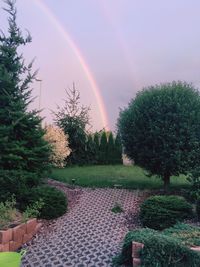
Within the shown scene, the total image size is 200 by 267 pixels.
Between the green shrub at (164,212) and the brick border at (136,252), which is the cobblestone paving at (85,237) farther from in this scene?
the brick border at (136,252)

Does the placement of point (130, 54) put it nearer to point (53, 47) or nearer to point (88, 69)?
point (88, 69)

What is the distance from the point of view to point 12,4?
33.4ft

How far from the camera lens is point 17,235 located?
6.43 m

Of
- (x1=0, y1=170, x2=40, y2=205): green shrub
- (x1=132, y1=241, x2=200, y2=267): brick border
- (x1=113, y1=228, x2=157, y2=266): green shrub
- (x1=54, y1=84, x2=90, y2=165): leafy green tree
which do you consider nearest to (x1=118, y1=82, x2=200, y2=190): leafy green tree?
(x1=0, y1=170, x2=40, y2=205): green shrub

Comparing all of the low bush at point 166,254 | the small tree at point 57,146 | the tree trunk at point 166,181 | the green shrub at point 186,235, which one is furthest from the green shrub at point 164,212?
the small tree at point 57,146

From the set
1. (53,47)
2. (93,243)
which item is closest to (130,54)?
(53,47)

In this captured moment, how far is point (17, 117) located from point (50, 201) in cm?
281

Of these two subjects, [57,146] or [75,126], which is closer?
[57,146]

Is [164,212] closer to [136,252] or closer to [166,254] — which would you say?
[136,252]

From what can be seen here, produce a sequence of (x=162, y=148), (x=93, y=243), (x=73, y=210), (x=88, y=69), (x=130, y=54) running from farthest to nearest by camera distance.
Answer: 1. (x=88, y=69)
2. (x=130, y=54)
3. (x=162, y=148)
4. (x=73, y=210)
5. (x=93, y=243)

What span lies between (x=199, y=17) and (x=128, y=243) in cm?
1021

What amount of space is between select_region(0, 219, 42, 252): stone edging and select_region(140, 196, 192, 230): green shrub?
8.64ft

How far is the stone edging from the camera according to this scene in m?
6.07

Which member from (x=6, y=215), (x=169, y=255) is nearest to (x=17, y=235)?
(x=6, y=215)
